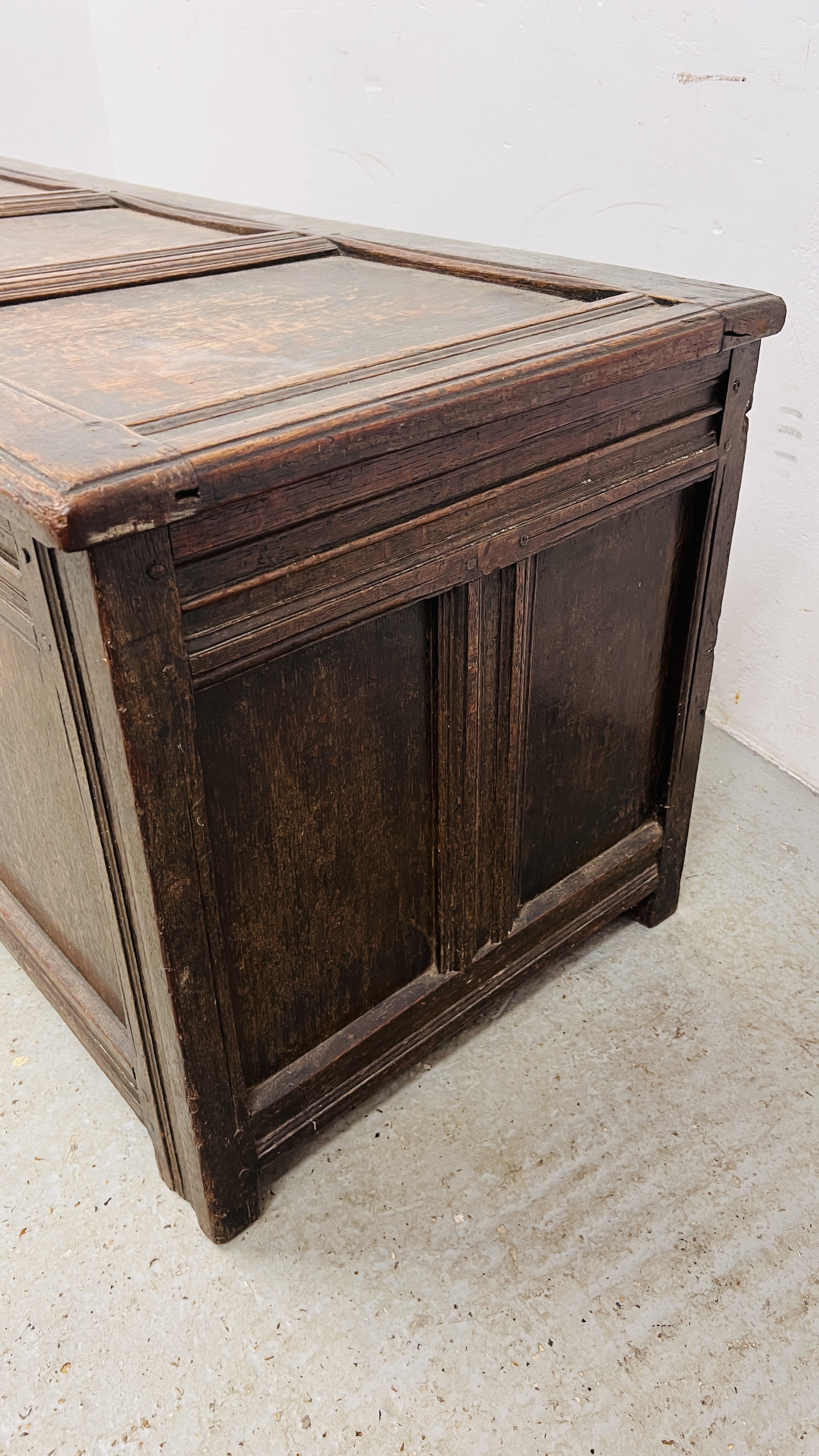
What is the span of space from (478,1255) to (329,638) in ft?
2.67

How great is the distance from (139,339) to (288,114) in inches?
95.9

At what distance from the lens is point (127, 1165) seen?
1.49 meters

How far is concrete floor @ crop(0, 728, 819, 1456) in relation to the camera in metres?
1.19

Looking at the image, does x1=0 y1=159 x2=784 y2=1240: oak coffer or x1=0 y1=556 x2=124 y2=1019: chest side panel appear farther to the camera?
x1=0 y1=556 x2=124 y2=1019: chest side panel

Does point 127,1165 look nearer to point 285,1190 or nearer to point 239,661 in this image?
point 285,1190

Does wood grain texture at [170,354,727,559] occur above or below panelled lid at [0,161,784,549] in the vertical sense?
below

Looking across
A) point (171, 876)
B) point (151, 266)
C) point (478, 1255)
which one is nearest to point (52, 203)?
point (151, 266)

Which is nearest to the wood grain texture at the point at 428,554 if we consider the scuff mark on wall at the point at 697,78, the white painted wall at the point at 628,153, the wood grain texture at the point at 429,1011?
the wood grain texture at the point at 429,1011

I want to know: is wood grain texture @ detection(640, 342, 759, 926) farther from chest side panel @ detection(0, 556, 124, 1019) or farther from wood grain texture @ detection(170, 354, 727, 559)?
chest side panel @ detection(0, 556, 124, 1019)

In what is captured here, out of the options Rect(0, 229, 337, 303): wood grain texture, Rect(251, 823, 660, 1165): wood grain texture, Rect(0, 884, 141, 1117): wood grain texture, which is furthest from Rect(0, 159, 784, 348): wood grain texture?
Rect(0, 884, 141, 1117): wood grain texture

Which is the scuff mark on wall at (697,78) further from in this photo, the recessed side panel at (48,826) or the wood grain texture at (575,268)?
the recessed side panel at (48,826)

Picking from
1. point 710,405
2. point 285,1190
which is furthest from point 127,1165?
point 710,405

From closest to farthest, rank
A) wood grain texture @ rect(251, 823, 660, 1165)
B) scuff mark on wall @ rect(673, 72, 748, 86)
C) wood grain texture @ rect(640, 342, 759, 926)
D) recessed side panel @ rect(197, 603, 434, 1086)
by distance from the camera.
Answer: recessed side panel @ rect(197, 603, 434, 1086) < wood grain texture @ rect(251, 823, 660, 1165) < wood grain texture @ rect(640, 342, 759, 926) < scuff mark on wall @ rect(673, 72, 748, 86)

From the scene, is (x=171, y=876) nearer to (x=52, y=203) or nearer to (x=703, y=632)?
(x=703, y=632)
